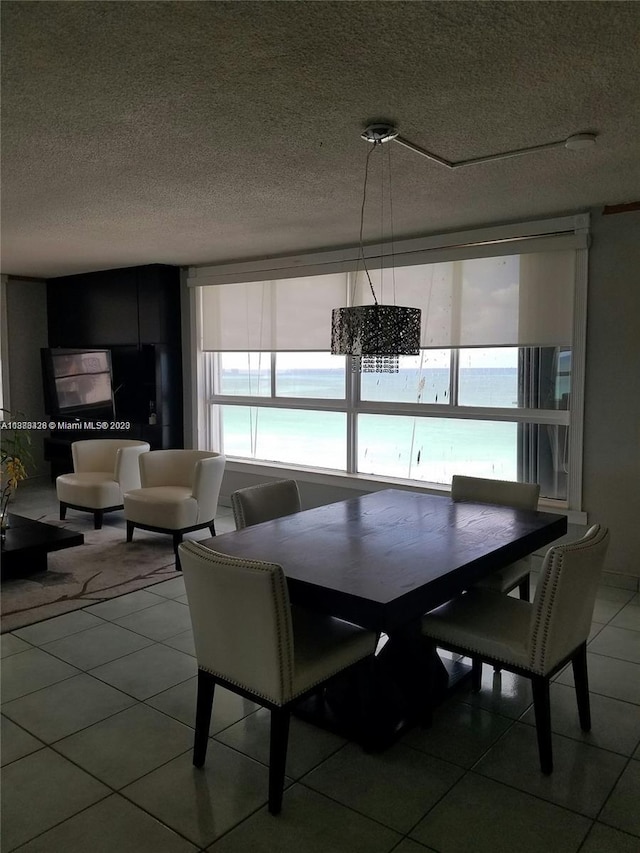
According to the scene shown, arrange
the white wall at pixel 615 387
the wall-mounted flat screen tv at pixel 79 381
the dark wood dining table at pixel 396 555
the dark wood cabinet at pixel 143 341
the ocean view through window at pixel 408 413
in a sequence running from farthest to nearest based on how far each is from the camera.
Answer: the wall-mounted flat screen tv at pixel 79 381
the dark wood cabinet at pixel 143 341
the ocean view through window at pixel 408 413
the white wall at pixel 615 387
the dark wood dining table at pixel 396 555

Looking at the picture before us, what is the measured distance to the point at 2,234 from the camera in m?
4.98

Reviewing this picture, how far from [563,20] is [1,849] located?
9.72 ft

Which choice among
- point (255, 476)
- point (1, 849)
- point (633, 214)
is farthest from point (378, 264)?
point (1, 849)

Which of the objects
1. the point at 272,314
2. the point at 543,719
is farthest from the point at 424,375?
the point at 543,719

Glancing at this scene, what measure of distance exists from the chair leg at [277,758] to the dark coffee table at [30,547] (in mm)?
2752

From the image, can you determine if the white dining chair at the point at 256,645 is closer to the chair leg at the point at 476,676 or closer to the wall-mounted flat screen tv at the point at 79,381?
the chair leg at the point at 476,676

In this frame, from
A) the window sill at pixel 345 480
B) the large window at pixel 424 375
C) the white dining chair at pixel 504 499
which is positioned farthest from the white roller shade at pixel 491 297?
the white dining chair at pixel 504 499

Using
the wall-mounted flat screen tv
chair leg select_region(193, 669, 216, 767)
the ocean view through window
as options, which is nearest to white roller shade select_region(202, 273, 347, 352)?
the ocean view through window

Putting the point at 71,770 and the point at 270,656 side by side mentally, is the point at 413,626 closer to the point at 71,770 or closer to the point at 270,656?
the point at 270,656

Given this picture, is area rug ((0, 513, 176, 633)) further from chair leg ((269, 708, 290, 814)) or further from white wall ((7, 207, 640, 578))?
white wall ((7, 207, 640, 578))

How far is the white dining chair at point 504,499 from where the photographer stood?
3.17 m

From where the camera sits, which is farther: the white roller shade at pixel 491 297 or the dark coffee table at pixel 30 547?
the white roller shade at pixel 491 297

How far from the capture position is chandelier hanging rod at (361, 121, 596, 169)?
106 inches

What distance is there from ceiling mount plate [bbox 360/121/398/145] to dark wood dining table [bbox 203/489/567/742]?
67.4 inches
